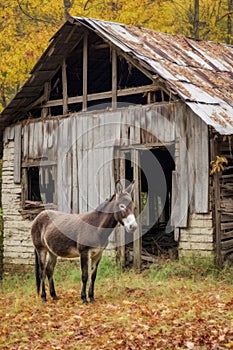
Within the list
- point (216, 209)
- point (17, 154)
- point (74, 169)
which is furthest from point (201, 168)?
point (17, 154)

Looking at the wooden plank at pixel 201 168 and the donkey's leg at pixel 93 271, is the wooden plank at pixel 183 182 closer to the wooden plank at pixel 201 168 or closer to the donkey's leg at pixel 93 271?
the wooden plank at pixel 201 168

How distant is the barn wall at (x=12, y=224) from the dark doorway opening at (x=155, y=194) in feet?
9.93

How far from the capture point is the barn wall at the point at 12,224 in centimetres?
1847

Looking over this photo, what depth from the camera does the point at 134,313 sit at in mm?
10594

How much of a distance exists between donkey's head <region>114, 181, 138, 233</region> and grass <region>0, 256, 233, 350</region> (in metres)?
1.31

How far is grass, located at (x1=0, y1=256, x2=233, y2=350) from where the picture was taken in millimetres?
9000

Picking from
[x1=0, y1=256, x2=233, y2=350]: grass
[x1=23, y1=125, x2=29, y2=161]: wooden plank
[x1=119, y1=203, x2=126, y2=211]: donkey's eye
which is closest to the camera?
[x1=0, y1=256, x2=233, y2=350]: grass

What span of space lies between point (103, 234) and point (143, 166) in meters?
6.91

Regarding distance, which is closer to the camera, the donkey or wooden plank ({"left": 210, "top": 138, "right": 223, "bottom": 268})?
the donkey

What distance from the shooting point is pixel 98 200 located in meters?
16.4

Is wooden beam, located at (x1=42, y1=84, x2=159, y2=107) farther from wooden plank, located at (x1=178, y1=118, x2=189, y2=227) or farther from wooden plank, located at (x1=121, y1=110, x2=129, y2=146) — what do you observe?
wooden plank, located at (x1=178, y1=118, x2=189, y2=227)

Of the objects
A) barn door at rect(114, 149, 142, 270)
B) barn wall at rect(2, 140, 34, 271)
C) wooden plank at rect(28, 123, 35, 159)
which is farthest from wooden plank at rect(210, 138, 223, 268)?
barn wall at rect(2, 140, 34, 271)

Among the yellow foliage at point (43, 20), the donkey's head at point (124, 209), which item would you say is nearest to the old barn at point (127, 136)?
the donkey's head at point (124, 209)

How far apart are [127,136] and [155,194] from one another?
16.3ft
